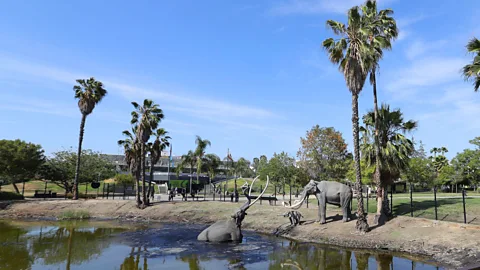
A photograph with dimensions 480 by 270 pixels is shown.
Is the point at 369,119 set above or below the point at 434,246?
above

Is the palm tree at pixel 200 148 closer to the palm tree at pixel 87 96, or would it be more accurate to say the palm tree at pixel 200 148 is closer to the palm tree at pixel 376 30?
the palm tree at pixel 87 96

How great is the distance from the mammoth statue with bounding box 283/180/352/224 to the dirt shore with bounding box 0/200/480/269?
2.28 feet

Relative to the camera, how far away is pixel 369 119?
21844 mm

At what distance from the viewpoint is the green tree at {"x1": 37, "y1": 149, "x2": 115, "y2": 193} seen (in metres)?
43.6

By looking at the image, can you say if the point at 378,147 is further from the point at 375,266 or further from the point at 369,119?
the point at 375,266

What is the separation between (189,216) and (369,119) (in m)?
14.8

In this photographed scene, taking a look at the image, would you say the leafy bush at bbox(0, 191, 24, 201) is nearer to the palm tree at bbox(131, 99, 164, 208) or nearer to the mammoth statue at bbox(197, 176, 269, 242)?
the palm tree at bbox(131, 99, 164, 208)

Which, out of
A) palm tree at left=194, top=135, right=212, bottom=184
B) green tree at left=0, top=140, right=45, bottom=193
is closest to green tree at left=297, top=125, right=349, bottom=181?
palm tree at left=194, top=135, right=212, bottom=184

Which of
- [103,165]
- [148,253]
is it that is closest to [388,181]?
[148,253]

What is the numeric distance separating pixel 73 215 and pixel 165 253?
1716cm

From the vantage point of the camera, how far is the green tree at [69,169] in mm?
43625

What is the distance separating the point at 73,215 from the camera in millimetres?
28781

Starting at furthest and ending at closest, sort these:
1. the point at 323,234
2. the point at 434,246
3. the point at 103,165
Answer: the point at 103,165, the point at 323,234, the point at 434,246

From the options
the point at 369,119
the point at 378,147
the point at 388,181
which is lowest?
the point at 388,181
